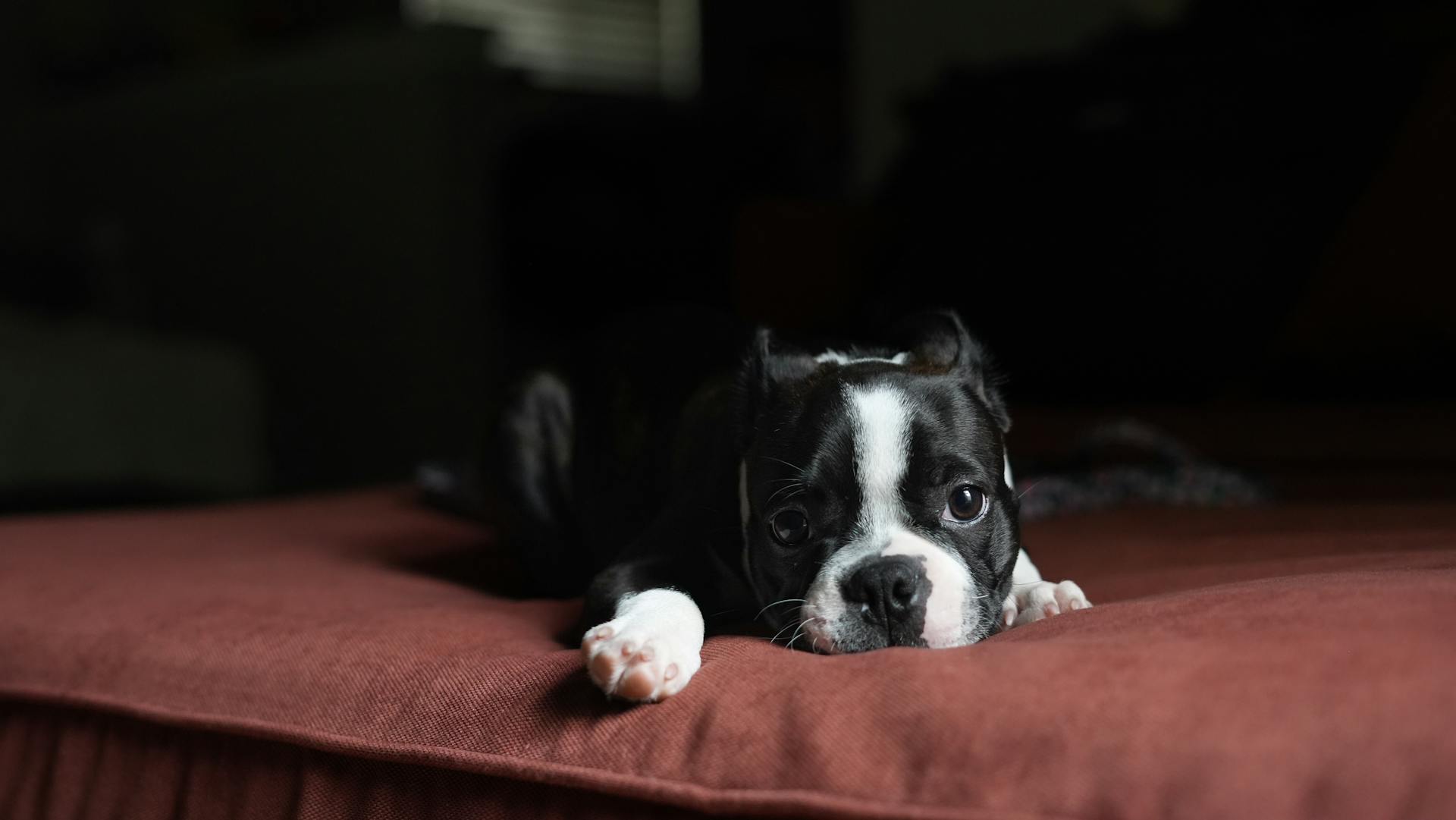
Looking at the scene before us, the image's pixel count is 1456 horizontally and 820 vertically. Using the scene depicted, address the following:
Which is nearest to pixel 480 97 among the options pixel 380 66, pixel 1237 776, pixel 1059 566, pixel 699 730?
pixel 380 66

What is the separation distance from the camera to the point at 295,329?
4777mm

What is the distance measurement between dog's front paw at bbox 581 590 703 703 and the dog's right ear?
1.49ft

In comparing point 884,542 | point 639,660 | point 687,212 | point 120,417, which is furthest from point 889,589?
point 120,417

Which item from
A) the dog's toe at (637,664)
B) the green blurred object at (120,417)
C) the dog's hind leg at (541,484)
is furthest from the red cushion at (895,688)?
the green blurred object at (120,417)

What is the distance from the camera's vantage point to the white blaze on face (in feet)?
4.89

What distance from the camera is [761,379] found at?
1.80m

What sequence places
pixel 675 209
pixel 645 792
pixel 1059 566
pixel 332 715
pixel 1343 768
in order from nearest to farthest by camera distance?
pixel 1343 768 < pixel 645 792 < pixel 332 715 < pixel 1059 566 < pixel 675 209

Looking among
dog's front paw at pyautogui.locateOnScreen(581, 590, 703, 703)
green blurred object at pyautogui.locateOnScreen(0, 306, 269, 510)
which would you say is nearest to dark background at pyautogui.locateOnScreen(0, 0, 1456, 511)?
green blurred object at pyautogui.locateOnScreen(0, 306, 269, 510)

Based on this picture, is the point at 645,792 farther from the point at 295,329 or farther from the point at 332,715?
the point at 295,329

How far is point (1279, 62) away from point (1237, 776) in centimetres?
288

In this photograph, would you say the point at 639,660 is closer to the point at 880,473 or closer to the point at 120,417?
the point at 880,473

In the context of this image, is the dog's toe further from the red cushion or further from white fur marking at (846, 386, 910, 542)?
white fur marking at (846, 386, 910, 542)

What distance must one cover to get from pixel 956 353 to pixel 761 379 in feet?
1.00

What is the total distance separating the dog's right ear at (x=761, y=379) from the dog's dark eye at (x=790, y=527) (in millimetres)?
165
